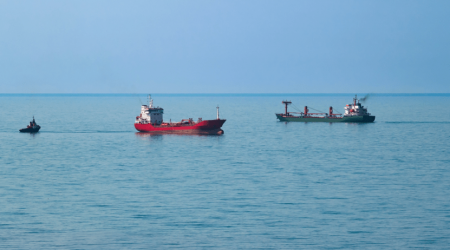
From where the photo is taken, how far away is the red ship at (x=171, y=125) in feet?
349

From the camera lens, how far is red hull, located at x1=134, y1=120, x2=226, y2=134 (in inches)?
4188

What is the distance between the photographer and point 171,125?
109 meters

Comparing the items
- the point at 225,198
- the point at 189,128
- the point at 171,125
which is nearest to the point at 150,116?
→ the point at 171,125

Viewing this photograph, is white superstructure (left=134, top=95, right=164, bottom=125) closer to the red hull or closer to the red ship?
the red ship

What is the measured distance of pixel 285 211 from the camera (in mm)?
38031

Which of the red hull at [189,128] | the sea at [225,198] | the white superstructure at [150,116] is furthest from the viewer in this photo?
the white superstructure at [150,116]

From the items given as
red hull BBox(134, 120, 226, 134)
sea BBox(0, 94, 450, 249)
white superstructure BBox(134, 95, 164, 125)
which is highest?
white superstructure BBox(134, 95, 164, 125)

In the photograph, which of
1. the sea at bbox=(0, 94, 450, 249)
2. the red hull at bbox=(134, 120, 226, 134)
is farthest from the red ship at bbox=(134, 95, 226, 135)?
the sea at bbox=(0, 94, 450, 249)

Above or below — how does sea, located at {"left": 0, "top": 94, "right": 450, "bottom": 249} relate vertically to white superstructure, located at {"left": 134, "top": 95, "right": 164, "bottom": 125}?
below

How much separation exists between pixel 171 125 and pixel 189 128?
4.20 meters

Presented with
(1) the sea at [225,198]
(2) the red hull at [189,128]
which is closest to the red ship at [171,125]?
(2) the red hull at [189,128]

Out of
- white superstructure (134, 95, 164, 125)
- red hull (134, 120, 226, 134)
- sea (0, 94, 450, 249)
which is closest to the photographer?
sea (0, 94, 450, 249)

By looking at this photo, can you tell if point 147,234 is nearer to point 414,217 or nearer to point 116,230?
point 116,230

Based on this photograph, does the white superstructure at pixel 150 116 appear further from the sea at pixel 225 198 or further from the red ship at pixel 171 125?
the sea at pixel 225 198
